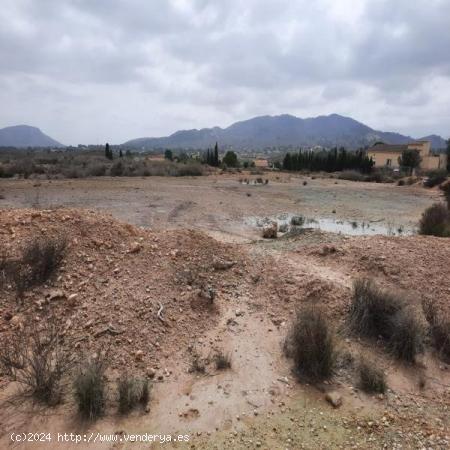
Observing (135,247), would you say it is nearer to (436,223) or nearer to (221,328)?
(221,328)

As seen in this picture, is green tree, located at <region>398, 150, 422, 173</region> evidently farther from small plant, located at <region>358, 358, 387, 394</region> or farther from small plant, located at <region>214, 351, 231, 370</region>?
small plant, located at <region>214, 351, 231, 370</region>

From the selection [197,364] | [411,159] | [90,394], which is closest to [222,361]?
[197,364]

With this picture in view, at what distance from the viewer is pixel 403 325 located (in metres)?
4.90

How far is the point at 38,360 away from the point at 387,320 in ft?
14.8

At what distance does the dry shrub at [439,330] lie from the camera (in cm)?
494

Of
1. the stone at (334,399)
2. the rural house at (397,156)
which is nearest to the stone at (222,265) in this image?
the stone at (334,399)

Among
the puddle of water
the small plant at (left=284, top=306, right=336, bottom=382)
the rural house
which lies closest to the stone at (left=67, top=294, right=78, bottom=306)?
the small plant at (left=284, top=306, right=336, bottom=382)

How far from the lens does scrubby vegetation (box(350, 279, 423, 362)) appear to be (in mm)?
4836

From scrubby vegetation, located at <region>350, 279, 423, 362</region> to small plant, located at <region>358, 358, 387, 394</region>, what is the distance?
2.33ft

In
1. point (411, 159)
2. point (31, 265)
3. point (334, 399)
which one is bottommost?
point (334, 399)

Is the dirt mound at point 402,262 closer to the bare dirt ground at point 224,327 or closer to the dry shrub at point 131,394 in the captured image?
the bare dirt ground at point 224,327

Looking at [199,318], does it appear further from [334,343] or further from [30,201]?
→ [30,201]

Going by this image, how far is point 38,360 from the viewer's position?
12.3 feet

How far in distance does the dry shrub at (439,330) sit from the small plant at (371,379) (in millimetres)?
1249
